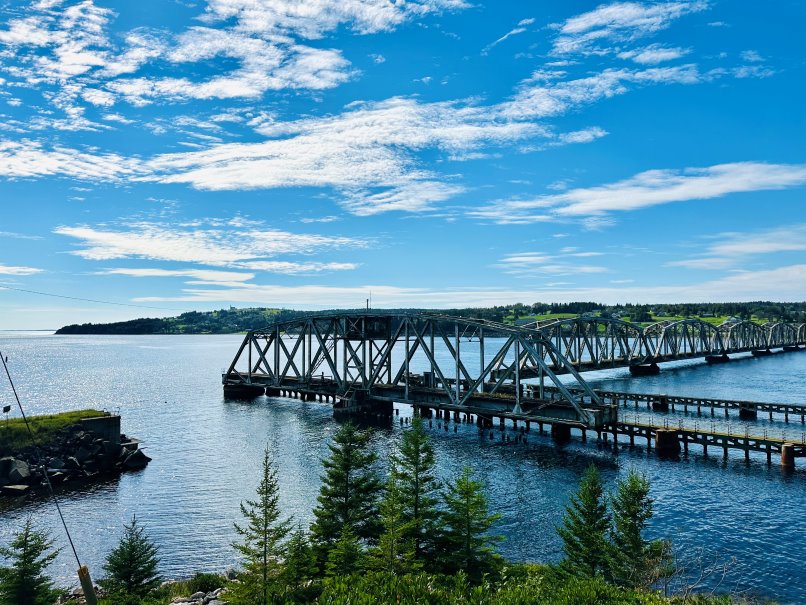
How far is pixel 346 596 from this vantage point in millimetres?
18516

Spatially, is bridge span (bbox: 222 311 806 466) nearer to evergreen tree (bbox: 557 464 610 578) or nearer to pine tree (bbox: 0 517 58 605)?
evergreen tree (bbox: 557 464 610 578)

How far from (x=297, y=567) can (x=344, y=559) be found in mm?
2486

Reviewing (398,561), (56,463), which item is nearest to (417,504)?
(398,561)

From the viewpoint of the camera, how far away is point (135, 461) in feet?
203

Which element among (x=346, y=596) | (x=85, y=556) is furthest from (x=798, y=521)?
(x=85, y=556)

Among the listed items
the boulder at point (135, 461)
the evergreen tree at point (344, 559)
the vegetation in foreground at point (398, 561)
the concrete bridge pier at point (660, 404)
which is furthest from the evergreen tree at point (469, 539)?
the concrete bridge pier at point (660, 404)

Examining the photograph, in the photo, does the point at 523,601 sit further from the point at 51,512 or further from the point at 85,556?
the point at 51,512

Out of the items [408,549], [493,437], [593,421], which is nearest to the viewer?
[408,549]

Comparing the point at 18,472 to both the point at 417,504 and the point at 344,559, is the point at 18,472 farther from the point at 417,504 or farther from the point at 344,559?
the point at 417,504

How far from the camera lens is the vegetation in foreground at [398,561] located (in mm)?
22641

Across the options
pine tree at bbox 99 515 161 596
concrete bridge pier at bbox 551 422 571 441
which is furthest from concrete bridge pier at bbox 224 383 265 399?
pine tree at bbox 99 515 161 596

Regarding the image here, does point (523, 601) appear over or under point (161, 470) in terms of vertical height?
over

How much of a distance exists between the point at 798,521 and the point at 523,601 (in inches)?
1395

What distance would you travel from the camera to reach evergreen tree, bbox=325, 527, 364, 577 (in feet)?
89.1
